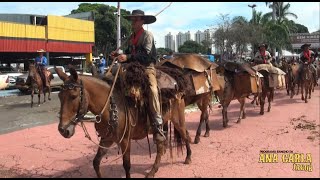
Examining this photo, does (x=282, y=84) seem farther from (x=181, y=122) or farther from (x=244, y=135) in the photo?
(x=181, y=122)

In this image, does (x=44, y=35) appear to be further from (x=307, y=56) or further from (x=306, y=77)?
(x=306, y=77)

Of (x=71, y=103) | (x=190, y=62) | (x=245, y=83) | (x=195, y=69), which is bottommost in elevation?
(x=71, y=103)

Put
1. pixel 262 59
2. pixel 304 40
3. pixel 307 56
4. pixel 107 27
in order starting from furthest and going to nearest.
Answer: pixel 304 40, pixel 107 27, pixel 307 56, pixel 262 59

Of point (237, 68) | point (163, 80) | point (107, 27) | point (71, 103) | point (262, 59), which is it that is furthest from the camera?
point (107, 27)

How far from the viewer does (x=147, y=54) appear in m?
5.62

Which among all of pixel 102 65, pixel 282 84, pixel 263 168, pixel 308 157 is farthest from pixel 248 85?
pixel 102 65

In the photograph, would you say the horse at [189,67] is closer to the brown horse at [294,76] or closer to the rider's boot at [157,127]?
the rider's boot at [157,127]

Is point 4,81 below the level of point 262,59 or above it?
below

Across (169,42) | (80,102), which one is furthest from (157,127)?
(169,42)

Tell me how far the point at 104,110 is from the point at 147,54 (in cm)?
120

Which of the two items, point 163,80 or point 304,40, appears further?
point 304,40

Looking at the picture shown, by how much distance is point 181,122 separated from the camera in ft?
22.1

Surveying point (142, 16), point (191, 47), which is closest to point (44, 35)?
point (142, 16)

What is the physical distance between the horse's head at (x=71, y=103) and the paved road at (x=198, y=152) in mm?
1884
